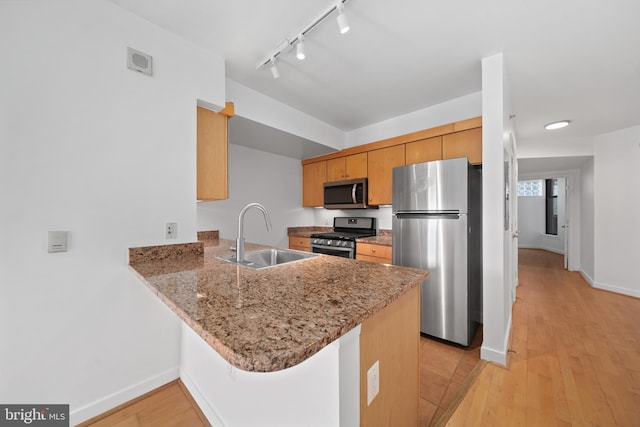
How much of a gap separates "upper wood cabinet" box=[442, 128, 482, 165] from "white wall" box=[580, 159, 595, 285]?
3206mm

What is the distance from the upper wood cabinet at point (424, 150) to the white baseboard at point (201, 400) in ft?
9.05

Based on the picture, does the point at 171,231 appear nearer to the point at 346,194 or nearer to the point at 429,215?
the point at 429,215

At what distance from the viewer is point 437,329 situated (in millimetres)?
2201

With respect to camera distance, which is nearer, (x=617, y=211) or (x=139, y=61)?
A: (x=139, y=61)

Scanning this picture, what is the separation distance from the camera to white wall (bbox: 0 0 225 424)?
1181 mm

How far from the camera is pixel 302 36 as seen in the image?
1.64m

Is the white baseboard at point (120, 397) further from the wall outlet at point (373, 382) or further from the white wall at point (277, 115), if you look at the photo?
the white wall at point (277, 115)

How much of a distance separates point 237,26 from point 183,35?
0.41m

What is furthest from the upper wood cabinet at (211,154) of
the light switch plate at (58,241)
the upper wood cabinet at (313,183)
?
the upper wood cabinet at (313,183)

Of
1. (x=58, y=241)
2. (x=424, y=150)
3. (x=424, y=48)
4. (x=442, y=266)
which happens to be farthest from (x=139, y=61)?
(x=442, y=266)

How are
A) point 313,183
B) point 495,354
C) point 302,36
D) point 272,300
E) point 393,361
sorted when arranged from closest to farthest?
point 272,300
point 393,361
point 302,36
point 495,354
point 313,183

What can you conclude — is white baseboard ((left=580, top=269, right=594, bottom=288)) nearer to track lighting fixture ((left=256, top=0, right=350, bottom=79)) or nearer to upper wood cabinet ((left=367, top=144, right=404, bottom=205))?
upper wood cabinet ((left=367, top=144, right=404, bottom=205))

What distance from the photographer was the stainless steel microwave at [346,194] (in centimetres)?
322

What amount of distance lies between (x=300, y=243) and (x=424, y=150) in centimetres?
207
